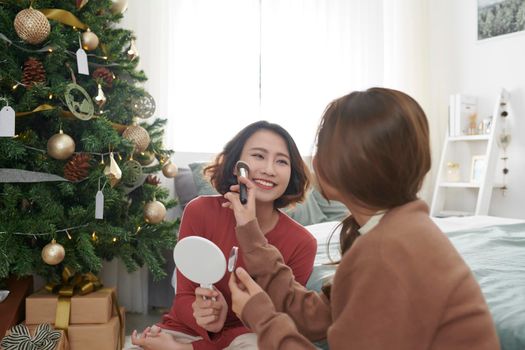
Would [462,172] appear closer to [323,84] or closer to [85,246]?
A: [323,84]

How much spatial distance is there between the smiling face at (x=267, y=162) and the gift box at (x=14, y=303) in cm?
113

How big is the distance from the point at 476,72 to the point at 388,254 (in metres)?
3.41

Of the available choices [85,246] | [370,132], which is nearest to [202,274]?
[370,132]

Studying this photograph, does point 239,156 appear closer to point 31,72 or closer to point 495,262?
point 495,262

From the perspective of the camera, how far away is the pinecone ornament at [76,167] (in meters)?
1.82

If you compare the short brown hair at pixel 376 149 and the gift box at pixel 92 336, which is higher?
the short brown hair at pixel 376 149

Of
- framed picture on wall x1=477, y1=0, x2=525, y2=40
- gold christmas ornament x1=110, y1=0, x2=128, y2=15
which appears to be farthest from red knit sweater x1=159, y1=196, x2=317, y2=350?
framed picture on wall x1=477, y1=0, x2=525, y2=40

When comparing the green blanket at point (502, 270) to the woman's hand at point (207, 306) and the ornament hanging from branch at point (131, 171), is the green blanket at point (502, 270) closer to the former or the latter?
the woman's hand at point (207, 306)

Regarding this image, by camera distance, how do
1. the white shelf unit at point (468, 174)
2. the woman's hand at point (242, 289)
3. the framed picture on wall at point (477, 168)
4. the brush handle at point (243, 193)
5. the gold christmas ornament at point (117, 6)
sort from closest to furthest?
the woman's hand at point (242, 289)
the brush handle at point (243, 193)
the gold christmas ornament at point (117, 6)
the white shelf unit at point (468, 174)
the framed picture on wall at point (477, 168)

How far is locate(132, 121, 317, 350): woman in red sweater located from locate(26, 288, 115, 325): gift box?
678 mm

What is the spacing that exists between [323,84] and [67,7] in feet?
6.29

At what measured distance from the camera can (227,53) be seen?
3.02 meters

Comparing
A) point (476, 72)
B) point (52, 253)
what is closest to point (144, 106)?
point (52, 253)

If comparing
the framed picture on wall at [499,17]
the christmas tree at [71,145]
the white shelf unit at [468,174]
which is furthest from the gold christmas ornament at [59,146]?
the framed picture on wall at [499,17]
